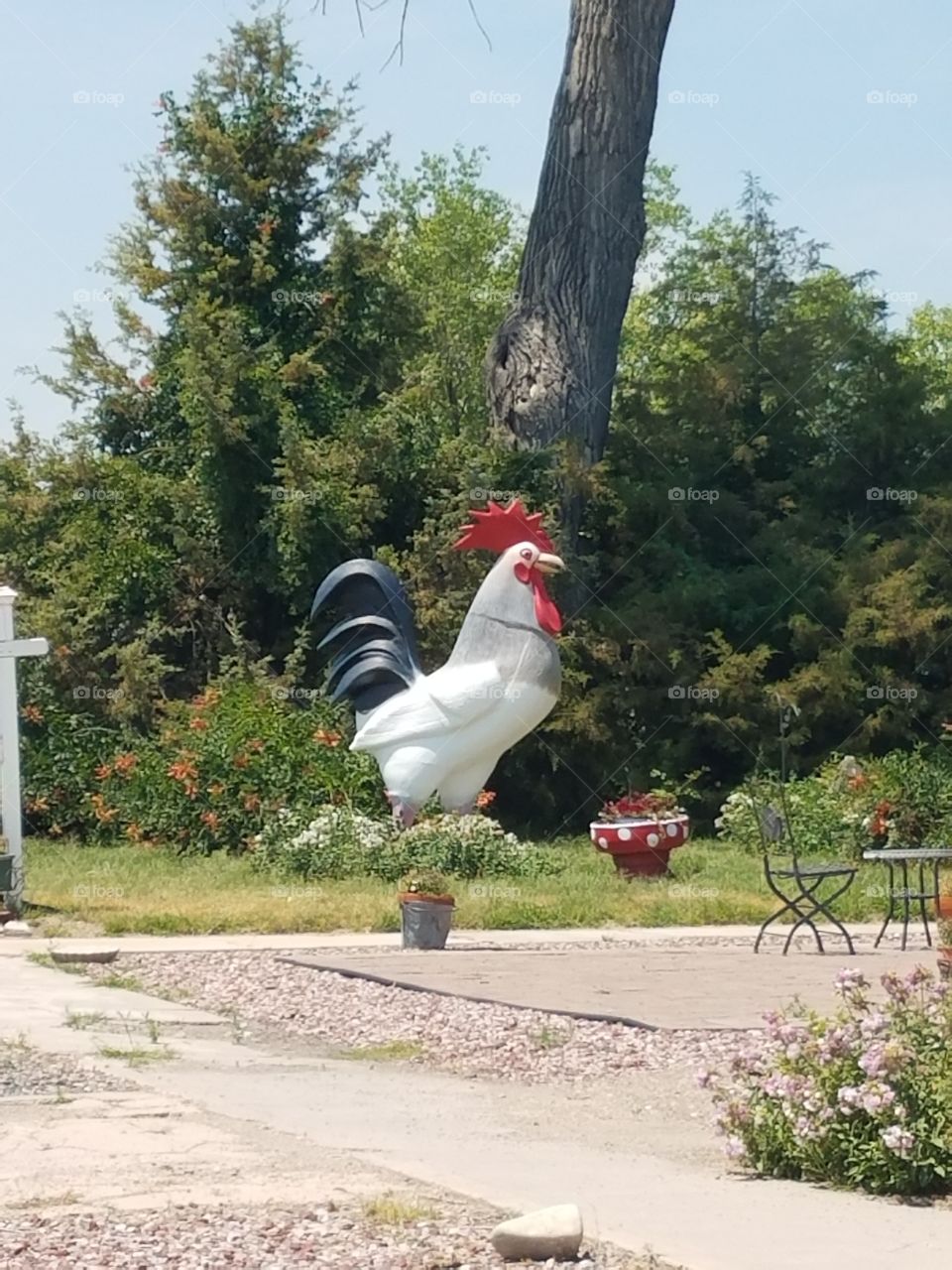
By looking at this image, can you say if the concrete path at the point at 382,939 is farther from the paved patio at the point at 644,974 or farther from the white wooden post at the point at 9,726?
the white wooden post at the point at 9,726

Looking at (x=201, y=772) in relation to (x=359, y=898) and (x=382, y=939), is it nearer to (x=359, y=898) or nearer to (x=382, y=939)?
(x=359, y=898)

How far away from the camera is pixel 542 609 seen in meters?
18.9

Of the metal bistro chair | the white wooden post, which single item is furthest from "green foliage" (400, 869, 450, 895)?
the white wooden post

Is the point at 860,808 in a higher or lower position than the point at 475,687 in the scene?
lower

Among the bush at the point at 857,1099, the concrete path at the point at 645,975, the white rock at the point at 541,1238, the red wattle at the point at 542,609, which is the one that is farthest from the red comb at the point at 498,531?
the white rock at the point at 541,1238

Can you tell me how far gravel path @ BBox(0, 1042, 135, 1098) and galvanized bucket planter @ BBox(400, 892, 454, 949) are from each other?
177 inches

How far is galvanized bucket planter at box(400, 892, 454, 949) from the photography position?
45.8 ft

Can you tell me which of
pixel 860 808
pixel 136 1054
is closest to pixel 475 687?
pixel 860 808

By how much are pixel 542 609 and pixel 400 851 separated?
2627 mm


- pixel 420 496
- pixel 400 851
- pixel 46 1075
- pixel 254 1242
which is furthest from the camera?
pixel 420 496

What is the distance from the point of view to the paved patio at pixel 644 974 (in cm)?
1102

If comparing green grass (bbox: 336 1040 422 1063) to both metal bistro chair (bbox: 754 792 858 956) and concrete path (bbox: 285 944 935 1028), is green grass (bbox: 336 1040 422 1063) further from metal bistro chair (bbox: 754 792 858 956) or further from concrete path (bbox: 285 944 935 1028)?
metal bistro chair (bbox: 754 792 858 956)

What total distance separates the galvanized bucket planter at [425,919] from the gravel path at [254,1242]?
7.73 metres

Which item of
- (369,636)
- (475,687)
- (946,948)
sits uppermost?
(369,636)
